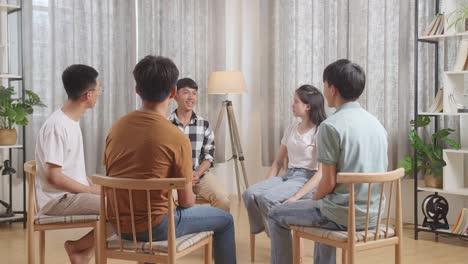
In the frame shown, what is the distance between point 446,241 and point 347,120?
2.39 m

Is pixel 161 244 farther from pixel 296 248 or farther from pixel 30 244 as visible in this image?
pixel 30 244

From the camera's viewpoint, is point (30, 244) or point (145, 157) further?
point (30, 244)

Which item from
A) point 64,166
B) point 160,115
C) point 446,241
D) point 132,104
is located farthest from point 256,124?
point 160,115

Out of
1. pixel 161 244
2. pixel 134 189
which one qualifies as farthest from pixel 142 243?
pixel 134 189

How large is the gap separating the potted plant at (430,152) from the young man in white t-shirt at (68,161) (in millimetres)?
2584

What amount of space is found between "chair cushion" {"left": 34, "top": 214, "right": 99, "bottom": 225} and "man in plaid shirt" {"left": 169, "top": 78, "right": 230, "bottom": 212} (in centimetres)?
121

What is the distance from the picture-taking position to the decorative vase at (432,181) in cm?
486

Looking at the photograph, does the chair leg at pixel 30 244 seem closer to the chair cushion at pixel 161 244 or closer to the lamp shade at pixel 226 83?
the chair cushion at pixel 161 244

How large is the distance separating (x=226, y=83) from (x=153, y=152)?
3654mm

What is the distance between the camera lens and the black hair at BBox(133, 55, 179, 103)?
105 inches

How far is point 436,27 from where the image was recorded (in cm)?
480

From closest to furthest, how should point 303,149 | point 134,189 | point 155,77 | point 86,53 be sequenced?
point 134,189 < point 155,77 < point 303,149 < point 86,53

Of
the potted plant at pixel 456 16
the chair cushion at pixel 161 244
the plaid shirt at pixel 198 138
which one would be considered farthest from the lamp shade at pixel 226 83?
the chair cushion at pixel 161 244

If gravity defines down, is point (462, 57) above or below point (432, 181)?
above
